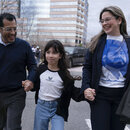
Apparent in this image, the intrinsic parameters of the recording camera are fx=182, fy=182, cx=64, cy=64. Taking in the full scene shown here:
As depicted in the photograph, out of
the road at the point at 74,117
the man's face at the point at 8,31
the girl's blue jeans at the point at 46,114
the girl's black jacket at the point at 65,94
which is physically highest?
the man's face at the point at 8,31

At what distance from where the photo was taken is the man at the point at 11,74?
229 centimetres

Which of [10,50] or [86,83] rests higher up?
[10,50]

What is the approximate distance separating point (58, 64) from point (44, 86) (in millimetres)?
353

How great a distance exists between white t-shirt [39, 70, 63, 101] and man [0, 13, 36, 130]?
17 centimetres

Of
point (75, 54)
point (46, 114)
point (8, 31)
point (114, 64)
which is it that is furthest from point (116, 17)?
point (75, 54)

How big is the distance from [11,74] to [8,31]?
543 millimetres

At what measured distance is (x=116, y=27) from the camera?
1.98 m

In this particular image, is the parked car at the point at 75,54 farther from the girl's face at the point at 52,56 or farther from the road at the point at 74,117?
the girl's face at the point at 52,56

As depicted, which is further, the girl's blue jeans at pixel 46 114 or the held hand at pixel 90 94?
the girl's blue jeans at pixel 46 114

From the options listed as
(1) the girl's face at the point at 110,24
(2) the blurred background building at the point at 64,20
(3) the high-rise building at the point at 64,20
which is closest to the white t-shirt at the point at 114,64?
(1) the girl's face at the point at 110,24

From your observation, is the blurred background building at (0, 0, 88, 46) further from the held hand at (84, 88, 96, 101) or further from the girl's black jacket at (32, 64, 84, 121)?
the held hand at (84, 88, 96, 101)

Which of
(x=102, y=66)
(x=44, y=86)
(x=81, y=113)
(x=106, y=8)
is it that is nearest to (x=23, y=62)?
(x=44, y=86)

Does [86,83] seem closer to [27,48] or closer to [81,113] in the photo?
[27,48]

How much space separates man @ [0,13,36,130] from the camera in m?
2.29
